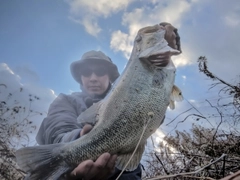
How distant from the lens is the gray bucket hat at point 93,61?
4315 millimetres

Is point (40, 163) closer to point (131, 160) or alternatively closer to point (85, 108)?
point (131, 160)

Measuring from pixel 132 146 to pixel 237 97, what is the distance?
9.83 feet

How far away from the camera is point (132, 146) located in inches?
75.1

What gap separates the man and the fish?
7cm

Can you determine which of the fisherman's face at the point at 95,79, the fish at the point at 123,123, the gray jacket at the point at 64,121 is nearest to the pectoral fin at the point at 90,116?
the fish at the point at 123,123

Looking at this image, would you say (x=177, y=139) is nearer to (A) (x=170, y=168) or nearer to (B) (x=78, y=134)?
(A) (x=170, y=168)

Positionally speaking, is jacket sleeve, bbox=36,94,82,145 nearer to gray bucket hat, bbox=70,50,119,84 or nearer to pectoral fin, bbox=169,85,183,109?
gray bucket hat, bbox=70,50,119,84

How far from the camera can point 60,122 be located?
300 cm

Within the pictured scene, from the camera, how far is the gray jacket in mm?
2705

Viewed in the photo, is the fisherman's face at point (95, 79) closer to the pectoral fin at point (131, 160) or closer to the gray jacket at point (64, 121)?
the gray jacket at point (64, 121)

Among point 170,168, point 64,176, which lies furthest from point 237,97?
point 64,176

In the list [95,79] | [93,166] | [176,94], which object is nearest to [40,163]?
[93,166]

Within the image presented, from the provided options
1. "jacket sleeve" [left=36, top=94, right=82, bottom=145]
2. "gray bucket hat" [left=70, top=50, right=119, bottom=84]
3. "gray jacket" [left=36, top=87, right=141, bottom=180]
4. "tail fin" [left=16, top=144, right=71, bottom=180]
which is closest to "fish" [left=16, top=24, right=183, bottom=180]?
"tail fin" [left=16, top=144, right=71, bottom=180]

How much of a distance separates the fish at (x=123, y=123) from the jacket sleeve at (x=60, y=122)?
470 millimetres
